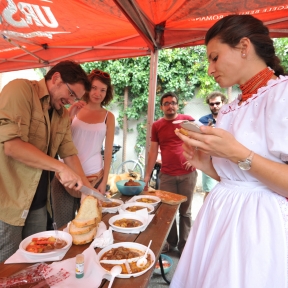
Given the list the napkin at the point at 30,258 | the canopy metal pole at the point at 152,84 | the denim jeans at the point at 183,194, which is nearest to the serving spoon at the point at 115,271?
the napkin at the point at 30,258

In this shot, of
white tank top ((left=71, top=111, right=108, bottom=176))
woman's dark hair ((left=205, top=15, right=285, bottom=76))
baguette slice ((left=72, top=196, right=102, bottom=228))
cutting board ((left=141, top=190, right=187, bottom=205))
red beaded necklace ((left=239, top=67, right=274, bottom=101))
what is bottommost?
cutting board ((left=141, top=190, right=187, bottom=205))

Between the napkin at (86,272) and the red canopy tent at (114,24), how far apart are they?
2.34 metres

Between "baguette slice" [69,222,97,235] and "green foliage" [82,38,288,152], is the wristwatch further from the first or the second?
"green foliage" [82,38,288,152]

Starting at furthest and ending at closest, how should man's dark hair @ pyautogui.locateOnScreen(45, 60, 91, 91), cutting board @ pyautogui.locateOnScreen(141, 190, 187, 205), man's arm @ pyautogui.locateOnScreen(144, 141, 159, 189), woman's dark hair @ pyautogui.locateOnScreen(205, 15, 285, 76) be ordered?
man's arm @ pyautogui.locateOnScreen(144, 141, 159, 189) → cutting board @ pyautogui.locateOnScreen(141, 190, 187, 205) → man's dark hair @ pyautogui.locateOnScreen(45, 60, 91, 91) → woman's dark hair @ pyautogui.locateOnScreen(205, 15, 285, 76)

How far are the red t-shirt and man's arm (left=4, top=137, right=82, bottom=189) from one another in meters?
2.23

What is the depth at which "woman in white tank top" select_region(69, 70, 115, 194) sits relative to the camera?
2951 mm

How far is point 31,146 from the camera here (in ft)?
6.04

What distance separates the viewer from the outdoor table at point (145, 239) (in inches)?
49.2

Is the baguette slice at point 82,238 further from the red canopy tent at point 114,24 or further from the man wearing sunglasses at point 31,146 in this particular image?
the red canopy tent at point 114,24

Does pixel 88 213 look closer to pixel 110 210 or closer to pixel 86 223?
pixel 86 223

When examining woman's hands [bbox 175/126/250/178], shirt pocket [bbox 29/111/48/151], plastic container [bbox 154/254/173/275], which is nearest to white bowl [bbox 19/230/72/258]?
shirt pocket [bbox 29/111/48/151]

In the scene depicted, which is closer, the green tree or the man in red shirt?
the man in red shirt

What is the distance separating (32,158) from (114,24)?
→ 253cm

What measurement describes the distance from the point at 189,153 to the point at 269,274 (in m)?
0.76
